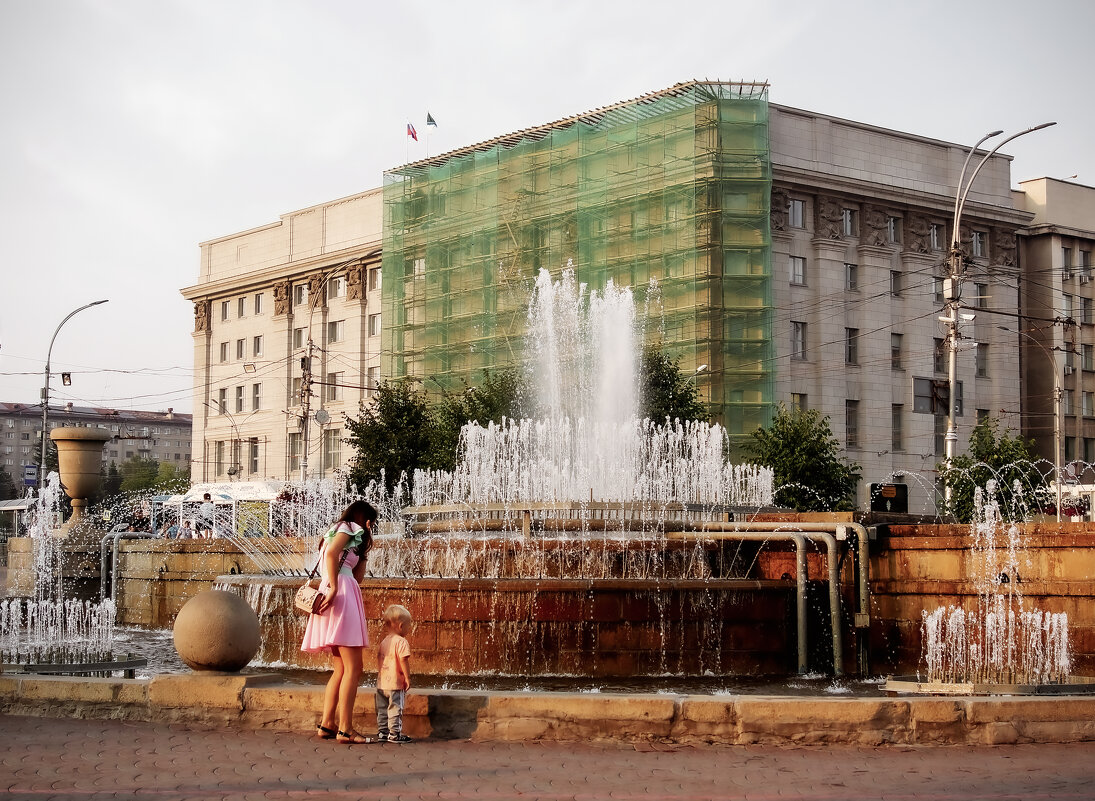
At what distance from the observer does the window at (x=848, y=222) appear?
5281 cm

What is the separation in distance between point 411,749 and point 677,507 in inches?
455

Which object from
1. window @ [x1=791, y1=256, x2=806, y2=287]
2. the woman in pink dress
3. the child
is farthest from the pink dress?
window @ [x1=791, y1=256, x2=806, y2=287]

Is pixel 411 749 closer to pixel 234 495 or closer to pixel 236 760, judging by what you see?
pixel 236 760

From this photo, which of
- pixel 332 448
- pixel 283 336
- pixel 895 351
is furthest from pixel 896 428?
pixel 283 336

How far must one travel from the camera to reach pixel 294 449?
6819 cm

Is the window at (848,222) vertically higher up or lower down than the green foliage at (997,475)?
higher up

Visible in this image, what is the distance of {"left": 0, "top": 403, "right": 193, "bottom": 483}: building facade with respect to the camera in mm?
160250

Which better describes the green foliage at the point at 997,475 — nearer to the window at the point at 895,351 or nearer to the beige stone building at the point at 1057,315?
the window at the point at 895,351

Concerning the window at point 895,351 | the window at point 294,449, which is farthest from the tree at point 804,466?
the window at point 294,449

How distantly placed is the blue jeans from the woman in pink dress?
0.14m

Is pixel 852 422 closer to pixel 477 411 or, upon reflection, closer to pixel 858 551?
pixel 477 411

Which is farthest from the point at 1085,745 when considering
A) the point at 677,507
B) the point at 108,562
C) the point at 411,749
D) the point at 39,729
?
the point at 108,562

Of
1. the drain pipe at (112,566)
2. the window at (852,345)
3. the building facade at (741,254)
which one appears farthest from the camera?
the window at (852,345)

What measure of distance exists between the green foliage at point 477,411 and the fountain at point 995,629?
26.9 m
